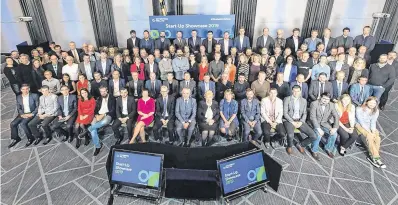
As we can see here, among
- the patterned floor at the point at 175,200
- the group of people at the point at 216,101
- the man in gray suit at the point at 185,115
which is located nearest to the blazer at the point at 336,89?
the group of people at the point at 216,101

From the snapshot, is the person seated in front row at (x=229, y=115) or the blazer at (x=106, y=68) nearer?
the person seated in front row at (x=229, y=115)

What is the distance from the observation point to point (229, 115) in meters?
5.07

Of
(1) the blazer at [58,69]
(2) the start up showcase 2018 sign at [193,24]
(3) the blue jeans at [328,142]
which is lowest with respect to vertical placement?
(3) the blue jeans at [328,142]

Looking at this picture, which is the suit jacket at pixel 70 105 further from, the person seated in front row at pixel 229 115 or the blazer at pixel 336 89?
the blazer at pixel 336 89

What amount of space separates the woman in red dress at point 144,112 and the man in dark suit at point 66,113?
1.37 metres

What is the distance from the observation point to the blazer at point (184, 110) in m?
5.05

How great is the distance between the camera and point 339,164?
4602 millimetres

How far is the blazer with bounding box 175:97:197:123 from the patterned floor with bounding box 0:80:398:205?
157 cm

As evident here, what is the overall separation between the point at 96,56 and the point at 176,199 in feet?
16.2

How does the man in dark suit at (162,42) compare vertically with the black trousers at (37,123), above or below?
above

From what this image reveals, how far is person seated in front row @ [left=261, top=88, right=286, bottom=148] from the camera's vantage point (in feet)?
15.9

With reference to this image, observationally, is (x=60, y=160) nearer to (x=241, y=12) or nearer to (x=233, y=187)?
(x=233, y=187)

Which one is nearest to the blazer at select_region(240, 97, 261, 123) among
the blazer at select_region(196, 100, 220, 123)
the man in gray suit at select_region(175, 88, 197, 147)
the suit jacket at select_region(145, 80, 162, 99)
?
the blazer at select_region(196, 100, 220, 123)

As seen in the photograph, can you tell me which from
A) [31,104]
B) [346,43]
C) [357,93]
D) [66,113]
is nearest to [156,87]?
[66,113]
